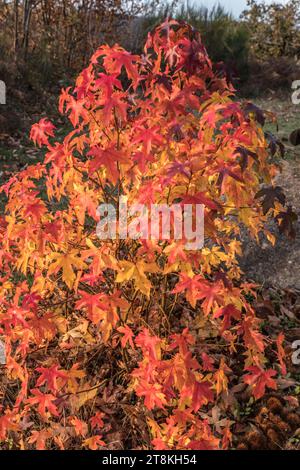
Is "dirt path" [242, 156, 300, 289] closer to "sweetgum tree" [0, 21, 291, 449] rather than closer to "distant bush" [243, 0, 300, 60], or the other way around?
"sweetgum tree" [0, 21, 291, 449]

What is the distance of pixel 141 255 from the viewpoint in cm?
261

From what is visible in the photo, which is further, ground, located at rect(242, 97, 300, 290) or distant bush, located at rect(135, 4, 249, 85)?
distant bush, located at rect(135, 4, 249, 85)

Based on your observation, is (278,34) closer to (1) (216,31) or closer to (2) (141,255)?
(1) (216,31)

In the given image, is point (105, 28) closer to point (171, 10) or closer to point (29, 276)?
point (171, 10)

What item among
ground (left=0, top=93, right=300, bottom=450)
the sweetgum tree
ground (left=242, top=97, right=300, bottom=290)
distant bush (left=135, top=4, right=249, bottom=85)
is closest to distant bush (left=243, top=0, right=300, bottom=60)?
distant bush (left=135, top=4, right=249, bottom=85)

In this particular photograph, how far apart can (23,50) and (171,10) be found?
13.1 ft

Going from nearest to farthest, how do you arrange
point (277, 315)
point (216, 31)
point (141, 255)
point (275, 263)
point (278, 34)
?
point (141, 255) → point (277, 315) → point (275, 263) → point (216, 31) → point (278, 34)

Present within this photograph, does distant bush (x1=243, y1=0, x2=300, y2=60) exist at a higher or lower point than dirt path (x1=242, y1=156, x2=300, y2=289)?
higher

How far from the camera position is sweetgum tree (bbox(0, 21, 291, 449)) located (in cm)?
217

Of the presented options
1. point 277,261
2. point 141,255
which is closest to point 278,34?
point 277,261

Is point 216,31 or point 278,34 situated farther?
point 278,34

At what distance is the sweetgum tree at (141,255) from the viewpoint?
2.17 metres
